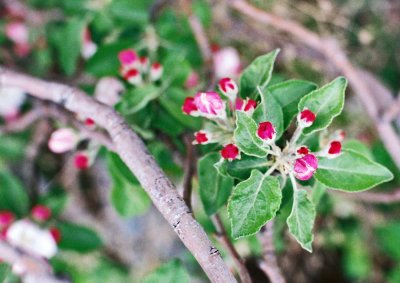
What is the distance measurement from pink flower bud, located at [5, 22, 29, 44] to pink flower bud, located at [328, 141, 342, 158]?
116 cm

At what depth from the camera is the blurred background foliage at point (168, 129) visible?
3.70 ft

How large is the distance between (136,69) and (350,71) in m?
0.58

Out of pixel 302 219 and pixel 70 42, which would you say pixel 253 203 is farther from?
pixel 70 42

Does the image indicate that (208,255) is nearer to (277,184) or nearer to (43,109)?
(277,184)

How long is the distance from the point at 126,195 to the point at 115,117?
36 cm

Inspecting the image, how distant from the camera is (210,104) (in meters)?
0.77

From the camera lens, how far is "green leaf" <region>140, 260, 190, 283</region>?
36.4 inches

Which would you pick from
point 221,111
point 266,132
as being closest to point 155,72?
point 221,111

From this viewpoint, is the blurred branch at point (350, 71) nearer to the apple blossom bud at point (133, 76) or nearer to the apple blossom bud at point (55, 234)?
the apple blossom bud at point (133, 76)

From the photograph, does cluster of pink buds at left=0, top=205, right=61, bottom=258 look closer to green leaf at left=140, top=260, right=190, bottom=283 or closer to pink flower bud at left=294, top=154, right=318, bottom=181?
green leaf at left=140, top=260, right=190, bottom=283

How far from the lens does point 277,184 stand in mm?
738

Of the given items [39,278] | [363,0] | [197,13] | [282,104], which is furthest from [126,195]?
[363,0]

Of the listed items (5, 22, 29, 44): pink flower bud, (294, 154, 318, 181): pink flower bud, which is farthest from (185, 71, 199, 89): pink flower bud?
(294, 154, 318, 181): pink flower bud

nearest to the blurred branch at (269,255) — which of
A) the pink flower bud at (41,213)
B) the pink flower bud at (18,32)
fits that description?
the pink flower bud at (41,213)
